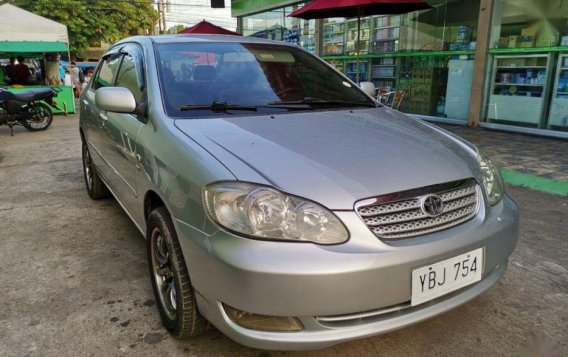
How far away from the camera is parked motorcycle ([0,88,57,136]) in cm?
894

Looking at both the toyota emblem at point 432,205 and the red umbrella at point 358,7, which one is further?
the red umbrella at point 358,7

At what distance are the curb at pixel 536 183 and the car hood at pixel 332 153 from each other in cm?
280

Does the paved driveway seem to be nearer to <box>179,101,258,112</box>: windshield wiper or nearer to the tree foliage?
<box>179,101,258,112</box>: windshield wiper

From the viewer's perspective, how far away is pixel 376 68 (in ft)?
36.4

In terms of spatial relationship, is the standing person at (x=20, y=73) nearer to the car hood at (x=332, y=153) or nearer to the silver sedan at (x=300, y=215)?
the silver sedan at (x=300, y=215)

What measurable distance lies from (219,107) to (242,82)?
345 millimetres

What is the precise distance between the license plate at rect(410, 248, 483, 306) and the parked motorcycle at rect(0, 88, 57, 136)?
9.55m

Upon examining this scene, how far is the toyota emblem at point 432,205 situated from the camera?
1.83 metres

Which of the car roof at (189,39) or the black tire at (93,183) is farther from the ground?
the car roof at (189,39)

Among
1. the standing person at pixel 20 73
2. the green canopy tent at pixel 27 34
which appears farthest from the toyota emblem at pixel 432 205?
the standing person at pixel 20 73

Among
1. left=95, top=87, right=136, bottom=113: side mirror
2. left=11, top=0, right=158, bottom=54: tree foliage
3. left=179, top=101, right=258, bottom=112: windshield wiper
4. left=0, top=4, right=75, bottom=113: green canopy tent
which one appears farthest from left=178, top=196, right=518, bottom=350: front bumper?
left=11, top=0, right=158, bottom=54: tree foliage

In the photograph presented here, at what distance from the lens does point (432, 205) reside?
1.85 metres

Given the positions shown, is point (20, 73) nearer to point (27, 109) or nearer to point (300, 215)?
point (27, 109)

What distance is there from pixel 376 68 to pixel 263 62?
865 centimetres
